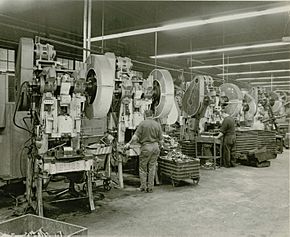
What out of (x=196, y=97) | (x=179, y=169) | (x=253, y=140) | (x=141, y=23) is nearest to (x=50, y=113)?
(x=179, y=169)

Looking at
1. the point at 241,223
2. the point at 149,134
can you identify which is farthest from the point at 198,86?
the point at 241,223

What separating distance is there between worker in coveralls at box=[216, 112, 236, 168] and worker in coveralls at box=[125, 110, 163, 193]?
246 centimetres

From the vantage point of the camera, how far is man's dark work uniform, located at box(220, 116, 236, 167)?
23.6 feet

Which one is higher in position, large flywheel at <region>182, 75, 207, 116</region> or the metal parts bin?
large flywheel at <region>182, 75, 207, 116</region>

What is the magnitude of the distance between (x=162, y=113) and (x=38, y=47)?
2453mm

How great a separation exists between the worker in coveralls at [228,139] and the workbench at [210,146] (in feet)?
0.38

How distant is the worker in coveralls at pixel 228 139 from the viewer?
720 cm

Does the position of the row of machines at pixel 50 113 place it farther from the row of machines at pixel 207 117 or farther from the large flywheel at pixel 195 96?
the row of machines at pixel 207 117

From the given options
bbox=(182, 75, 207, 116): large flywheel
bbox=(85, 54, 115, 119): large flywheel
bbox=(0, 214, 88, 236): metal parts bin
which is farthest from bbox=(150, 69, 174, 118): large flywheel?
→ bbox=(0, 214, 88, 236): metal parts bin

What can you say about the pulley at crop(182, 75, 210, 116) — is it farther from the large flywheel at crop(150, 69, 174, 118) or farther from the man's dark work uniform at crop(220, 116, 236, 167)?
the large flywheel at crop(150, 69, 174, 118)

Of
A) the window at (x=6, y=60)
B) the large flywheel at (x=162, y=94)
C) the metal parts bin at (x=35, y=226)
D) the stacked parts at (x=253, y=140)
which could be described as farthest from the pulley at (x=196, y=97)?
the metal parts bin at (x=35, y=226)

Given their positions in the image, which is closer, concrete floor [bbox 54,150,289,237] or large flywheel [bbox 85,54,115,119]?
concrete floor [bbox 54,150,289,237]

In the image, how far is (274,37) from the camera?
8.52 meters

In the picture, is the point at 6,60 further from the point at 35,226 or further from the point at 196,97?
the point at 35,226
